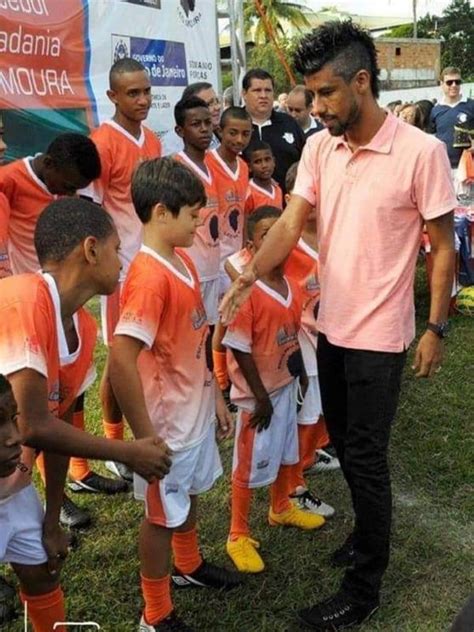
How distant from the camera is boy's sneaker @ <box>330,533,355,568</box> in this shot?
298 centimetres

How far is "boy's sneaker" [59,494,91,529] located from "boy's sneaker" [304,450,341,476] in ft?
3.85

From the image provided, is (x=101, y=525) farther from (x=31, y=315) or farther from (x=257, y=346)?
(x=31, y=315)

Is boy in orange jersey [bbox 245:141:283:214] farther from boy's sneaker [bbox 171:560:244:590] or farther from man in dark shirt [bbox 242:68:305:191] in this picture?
boy's sneaker [bbox 171:560:244:590]

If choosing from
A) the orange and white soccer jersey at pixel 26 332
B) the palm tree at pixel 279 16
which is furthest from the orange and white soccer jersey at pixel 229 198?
the palm tree at pixel 279 16

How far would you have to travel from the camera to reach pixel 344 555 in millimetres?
3004

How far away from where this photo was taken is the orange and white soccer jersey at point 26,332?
190 centimetres

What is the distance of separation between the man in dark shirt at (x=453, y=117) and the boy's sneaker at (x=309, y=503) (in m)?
5.57

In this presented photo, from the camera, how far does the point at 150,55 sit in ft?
21.2

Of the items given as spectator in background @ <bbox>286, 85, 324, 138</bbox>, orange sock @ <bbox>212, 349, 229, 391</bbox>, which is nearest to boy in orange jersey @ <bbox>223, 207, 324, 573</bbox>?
orange sock @ <bbox>212, 349, 229, 391</bbox>

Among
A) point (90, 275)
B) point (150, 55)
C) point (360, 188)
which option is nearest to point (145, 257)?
point (90, 275)

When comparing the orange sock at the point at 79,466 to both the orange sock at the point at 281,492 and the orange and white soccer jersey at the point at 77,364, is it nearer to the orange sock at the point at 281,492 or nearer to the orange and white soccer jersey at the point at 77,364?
the orange sock at the point at 281,492

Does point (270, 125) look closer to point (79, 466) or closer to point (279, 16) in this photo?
point (79, 466)

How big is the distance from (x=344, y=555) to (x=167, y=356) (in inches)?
48.6

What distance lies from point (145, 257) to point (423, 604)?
1.66m
